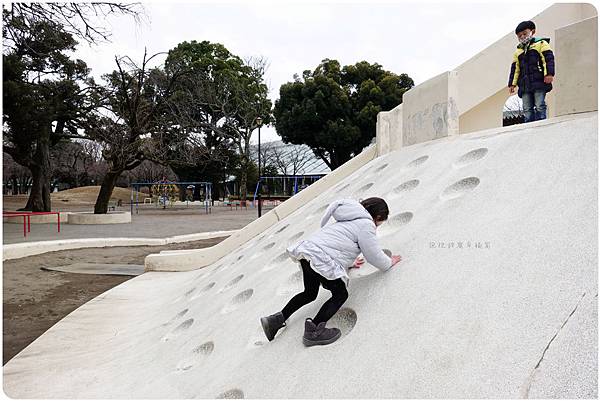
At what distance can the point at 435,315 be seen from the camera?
8.42 ft

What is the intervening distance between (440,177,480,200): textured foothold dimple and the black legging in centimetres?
146

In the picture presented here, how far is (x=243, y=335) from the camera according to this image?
3543 mm

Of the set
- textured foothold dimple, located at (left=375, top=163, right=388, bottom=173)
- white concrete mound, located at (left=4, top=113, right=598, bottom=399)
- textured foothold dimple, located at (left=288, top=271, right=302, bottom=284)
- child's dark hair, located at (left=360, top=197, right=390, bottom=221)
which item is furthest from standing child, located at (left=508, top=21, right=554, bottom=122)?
textured foothold dimple, located at (left=288, top=271, right=302, bottom=284)

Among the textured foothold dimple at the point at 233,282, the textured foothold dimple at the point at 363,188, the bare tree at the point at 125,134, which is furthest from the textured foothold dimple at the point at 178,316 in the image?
the bare tree at the point at 125,134

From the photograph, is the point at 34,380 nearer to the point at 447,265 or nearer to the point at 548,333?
the point at 447,265

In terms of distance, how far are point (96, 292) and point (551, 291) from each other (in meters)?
7.44

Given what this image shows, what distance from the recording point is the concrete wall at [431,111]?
5980 millimetres

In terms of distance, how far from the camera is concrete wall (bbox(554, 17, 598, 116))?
3.96 m

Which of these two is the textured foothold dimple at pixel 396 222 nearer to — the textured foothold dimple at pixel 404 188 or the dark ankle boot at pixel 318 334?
the textured foothold dimple at pixel 404 188

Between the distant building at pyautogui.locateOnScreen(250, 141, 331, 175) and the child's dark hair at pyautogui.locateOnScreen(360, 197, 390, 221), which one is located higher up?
the distant building at pyautogui.locateOnScreen(250, 141, 331, 175)

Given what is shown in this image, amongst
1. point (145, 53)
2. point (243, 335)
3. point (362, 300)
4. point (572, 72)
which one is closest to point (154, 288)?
point (243, 335)

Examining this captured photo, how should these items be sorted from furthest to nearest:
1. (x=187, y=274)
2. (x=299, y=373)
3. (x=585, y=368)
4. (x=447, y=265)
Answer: (x=187, y=274), (x=447, y=265), (x=299, y=373), (x=585, y=368)

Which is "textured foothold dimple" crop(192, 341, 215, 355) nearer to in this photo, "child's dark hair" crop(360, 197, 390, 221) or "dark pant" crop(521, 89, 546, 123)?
"child's dark hair" crop(360, 197, 390, 221)

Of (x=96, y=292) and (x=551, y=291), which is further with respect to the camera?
(x=96, y=292)
